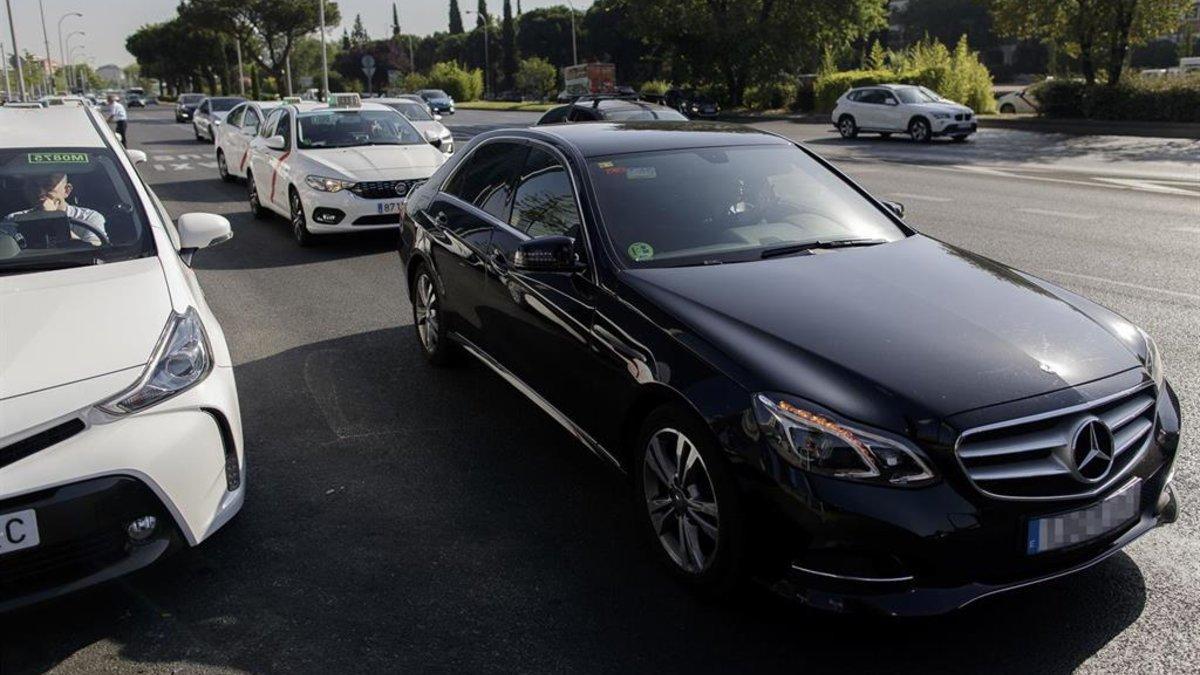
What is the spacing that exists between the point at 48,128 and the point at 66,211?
83cm

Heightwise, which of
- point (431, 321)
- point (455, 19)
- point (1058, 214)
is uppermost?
point (455, 19)

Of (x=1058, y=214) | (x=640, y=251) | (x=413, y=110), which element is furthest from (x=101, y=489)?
(x=413, y=110)

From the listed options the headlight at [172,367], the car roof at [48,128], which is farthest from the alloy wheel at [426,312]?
the headlight at [172,367]

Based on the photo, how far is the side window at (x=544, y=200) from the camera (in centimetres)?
441

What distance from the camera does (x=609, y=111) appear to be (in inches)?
692

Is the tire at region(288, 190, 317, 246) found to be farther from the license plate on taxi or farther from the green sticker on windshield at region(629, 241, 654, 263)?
the license plate on taxi

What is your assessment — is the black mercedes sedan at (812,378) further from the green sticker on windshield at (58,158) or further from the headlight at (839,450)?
the green sticker on windshield at (58,158)

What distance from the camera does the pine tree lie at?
12825 cm

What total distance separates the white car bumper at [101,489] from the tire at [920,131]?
85.0 feet

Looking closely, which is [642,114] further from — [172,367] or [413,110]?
[172,367]

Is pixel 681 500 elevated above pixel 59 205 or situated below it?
below

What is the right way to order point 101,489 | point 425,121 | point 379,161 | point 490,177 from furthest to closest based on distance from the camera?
point 425,121 → point 379,161 → point 490,177 → point 101,489

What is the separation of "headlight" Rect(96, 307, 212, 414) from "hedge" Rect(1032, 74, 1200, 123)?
99.1 feet

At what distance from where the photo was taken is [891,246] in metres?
4.38
